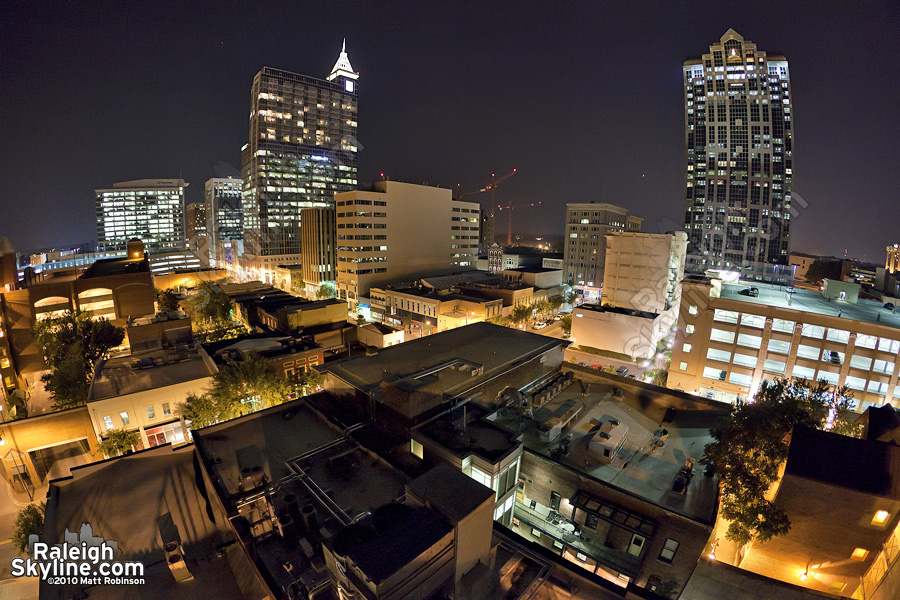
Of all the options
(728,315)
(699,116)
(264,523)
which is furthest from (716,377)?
(699,116)

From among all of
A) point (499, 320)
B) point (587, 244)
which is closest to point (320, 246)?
point (499, 320)

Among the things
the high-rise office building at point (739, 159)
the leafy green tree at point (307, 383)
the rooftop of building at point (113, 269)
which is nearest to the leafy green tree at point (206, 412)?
the leafy green tree at point (307, 383)

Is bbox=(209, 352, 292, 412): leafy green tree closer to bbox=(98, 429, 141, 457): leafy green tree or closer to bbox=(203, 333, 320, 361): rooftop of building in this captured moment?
bbox=(98, 429, 141, 457): leafy green tree

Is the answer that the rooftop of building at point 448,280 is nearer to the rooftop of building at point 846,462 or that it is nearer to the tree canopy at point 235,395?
the tree canopy at point 235,395

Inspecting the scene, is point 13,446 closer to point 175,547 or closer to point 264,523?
point 175,547

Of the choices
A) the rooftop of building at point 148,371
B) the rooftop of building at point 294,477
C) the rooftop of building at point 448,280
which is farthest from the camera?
→ the rooftop of building at point 448,280

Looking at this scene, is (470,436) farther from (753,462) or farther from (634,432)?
(753,462)
